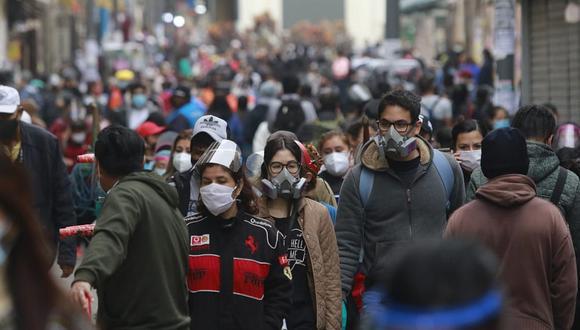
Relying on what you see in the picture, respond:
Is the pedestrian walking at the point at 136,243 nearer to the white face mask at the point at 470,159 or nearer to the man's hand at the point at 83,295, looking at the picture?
the man's hand at the point at 83,295

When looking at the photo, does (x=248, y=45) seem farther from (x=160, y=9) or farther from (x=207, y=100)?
(x=207, y=100)

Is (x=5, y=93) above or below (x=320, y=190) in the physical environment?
above

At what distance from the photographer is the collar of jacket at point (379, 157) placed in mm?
7379

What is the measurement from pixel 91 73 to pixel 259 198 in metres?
28.0

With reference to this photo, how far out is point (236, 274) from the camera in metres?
6.48

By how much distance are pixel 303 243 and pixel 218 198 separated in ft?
2.91

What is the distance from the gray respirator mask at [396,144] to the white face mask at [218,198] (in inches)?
42.1

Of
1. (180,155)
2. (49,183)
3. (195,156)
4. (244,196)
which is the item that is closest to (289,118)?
(180,155)

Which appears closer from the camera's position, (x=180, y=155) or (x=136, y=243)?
(x=136, y=243)

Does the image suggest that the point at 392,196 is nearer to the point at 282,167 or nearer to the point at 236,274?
the point at 282,167

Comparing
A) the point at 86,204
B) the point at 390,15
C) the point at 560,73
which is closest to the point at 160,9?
the point at 390,15

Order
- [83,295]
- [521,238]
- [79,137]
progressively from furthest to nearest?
[79,137]
[521,238]
[83,295]

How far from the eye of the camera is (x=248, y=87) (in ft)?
103

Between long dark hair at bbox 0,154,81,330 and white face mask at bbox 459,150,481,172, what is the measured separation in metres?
5.63
